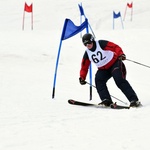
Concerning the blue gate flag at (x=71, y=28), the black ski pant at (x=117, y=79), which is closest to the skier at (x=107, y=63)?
the black ski pant at (x=117, y=79)

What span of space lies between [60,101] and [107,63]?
46.8 inches

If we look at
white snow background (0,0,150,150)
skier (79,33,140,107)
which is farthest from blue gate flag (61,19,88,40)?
white snow background (0,0,150,150)

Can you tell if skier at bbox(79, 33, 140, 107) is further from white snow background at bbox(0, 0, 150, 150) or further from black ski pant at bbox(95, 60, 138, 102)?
white snow background at bbox(0, 0, 150, 150)

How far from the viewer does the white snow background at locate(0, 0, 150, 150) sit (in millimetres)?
3109

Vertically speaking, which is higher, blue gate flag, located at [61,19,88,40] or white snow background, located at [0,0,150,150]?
blue gate flag, located at [61,19,88,40]

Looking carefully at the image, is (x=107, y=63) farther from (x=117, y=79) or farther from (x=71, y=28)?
(x=71, y=28)

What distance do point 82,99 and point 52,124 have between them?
9.37ft

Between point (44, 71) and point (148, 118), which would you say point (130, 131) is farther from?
point (44, 71)

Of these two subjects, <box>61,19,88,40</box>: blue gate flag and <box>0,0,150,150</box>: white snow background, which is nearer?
<box>0,0,150,150</box>: white snow background

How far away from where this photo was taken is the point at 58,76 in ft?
29.8

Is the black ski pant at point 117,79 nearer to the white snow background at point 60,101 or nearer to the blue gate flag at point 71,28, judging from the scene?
the white snow background at point 60,101

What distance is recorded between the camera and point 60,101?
604 centimetres

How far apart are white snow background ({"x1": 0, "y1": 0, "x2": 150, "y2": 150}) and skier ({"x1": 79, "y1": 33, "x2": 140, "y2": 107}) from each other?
60 cm

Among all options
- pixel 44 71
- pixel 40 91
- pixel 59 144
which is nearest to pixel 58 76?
pixel 44 71
